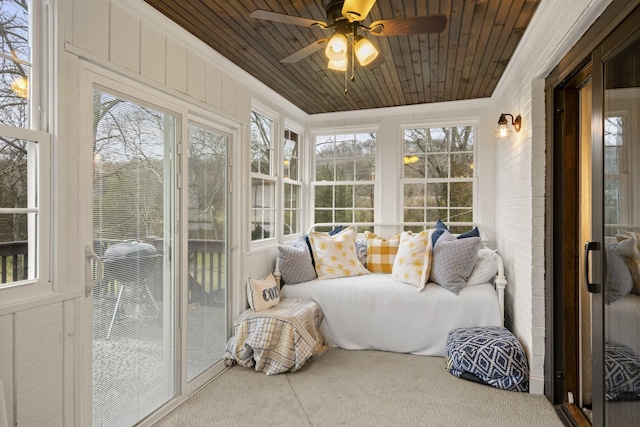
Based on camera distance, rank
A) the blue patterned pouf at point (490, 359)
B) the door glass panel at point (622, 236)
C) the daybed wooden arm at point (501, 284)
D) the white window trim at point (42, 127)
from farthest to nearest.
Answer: the daybed wooden arm at point (501, 284)
the blue patterned pouf at point (490, 359)
the white window trim at point (42, 127)
the door glass panel at point (622, 236)

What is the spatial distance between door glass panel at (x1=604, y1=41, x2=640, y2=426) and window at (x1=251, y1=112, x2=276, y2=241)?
9.25 ft

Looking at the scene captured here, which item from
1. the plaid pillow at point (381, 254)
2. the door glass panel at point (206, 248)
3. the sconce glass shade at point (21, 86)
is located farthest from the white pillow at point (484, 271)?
the sconce glass shade at point (21, 86)

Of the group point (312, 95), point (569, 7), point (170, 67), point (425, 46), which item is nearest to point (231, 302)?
point (170, 67)

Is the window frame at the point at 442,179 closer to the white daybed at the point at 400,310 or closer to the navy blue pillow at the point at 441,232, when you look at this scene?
the navy blue pillow at the point at 441,232

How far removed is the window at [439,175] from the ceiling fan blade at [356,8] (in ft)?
9.95

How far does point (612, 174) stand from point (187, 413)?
8.79 feet

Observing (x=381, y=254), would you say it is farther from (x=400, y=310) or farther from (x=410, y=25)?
(x=410, y=25)

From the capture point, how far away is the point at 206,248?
302 cm

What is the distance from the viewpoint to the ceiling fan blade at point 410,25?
6.18ft

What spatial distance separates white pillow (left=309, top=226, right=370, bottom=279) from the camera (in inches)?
158

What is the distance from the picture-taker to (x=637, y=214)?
1472 mm

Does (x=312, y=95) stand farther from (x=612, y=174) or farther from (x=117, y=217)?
(x=612, y=174)

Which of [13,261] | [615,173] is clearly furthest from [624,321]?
[13,261]

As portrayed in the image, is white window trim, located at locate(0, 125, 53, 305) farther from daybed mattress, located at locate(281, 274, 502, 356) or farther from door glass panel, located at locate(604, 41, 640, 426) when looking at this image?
door glass panel, located at locate(604, 41, 640, 426)
